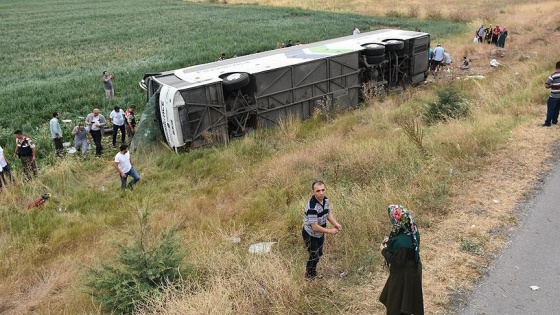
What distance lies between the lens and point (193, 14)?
153ft

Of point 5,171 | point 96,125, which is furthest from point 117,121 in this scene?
point 5,171

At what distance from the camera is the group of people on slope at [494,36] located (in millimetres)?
22984

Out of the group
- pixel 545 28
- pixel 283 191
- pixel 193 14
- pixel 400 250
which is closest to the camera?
pixel 400 250

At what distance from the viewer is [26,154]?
10.9 m

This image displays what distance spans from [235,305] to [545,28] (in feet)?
95.0

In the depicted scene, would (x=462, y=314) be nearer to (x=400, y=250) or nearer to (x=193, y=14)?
(x=400, y=250)

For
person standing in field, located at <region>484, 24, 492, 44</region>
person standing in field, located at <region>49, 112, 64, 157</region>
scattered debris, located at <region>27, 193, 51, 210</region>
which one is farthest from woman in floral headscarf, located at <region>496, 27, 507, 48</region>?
scattered debris, located at <region>27, 193, 51, 210</region>

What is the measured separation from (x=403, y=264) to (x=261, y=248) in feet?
8.89

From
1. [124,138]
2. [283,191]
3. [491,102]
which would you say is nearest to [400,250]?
[283,191]

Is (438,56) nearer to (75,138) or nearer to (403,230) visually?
(75,138)

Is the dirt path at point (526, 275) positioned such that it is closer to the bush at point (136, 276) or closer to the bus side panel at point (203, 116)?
the bush at point (136, 276)

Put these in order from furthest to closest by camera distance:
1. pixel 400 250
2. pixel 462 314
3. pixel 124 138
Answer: pixel 124 138, pixel 462 314, pixel 400 250

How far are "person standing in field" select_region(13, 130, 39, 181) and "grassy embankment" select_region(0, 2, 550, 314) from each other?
472 mm

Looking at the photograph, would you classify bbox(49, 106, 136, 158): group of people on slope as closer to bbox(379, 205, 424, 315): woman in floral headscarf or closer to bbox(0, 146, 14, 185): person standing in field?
bbox(0, 146, 14, 185): person standing in field
